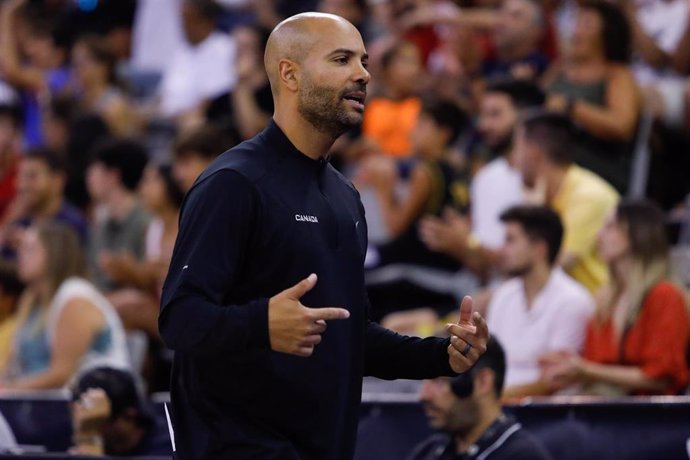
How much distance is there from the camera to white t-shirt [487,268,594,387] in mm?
7059

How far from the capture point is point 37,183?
32.7ft

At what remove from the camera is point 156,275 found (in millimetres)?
8820

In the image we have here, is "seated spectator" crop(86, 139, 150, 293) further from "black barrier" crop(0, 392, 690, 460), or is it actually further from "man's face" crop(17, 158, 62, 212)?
"black barrier" crop(0, 392, 690, 460)

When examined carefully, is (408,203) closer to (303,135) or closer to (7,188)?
(7,188)

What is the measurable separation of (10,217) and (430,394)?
5691mm

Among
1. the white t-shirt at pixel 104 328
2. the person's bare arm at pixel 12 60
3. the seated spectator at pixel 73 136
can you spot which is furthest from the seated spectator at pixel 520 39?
the person's bare arm at pixel 12 60

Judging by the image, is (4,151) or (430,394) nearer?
(430,394)

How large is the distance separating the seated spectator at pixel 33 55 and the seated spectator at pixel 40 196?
2.15 m

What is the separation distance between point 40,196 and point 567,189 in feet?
13.4

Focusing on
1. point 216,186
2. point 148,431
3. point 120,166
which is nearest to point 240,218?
point 216,186

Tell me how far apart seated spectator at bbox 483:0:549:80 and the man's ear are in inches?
237

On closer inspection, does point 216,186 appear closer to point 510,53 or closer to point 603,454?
point 603,454

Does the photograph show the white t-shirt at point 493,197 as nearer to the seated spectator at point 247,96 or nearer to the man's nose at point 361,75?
the seated spectator at point 247,96

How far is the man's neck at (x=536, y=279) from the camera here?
7.19 meters
